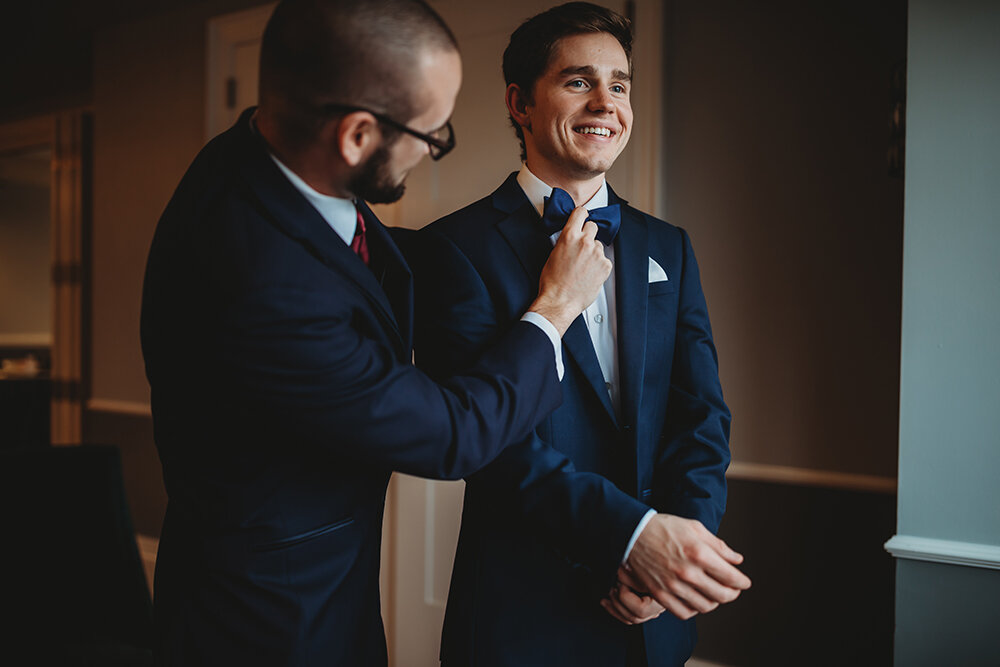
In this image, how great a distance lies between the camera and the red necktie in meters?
1.09

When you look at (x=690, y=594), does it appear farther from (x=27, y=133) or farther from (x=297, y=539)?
(x=27, y=133)

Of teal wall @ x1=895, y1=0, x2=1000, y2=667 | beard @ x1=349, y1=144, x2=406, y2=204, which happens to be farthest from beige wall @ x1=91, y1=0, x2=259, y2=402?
teal wall @ x1=895, y1=0, x2=1000, y2=667

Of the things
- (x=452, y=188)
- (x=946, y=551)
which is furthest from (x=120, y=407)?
(x=946, y=551)

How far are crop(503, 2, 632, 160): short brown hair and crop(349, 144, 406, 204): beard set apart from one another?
41 cm

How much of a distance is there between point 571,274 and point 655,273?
216 mm

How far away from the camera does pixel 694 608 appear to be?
1.03 m

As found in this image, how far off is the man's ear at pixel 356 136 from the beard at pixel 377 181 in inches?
0.4

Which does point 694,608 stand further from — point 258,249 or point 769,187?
point 769,187

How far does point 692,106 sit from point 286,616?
73.8 inches

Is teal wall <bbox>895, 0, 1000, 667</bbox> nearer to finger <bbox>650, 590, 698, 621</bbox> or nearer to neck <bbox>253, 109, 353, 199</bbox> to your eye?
finger <bbox>650, 590, 698, 621</bbox>

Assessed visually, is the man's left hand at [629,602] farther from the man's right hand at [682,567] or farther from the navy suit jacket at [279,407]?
the navy suit jacket at [279,407]

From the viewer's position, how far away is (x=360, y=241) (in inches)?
43.5

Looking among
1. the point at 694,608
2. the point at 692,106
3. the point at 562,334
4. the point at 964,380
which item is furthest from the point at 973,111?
the point at 694,608

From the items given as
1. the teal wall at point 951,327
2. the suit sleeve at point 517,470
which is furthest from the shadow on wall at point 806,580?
the suit sleeve at point 517,470
